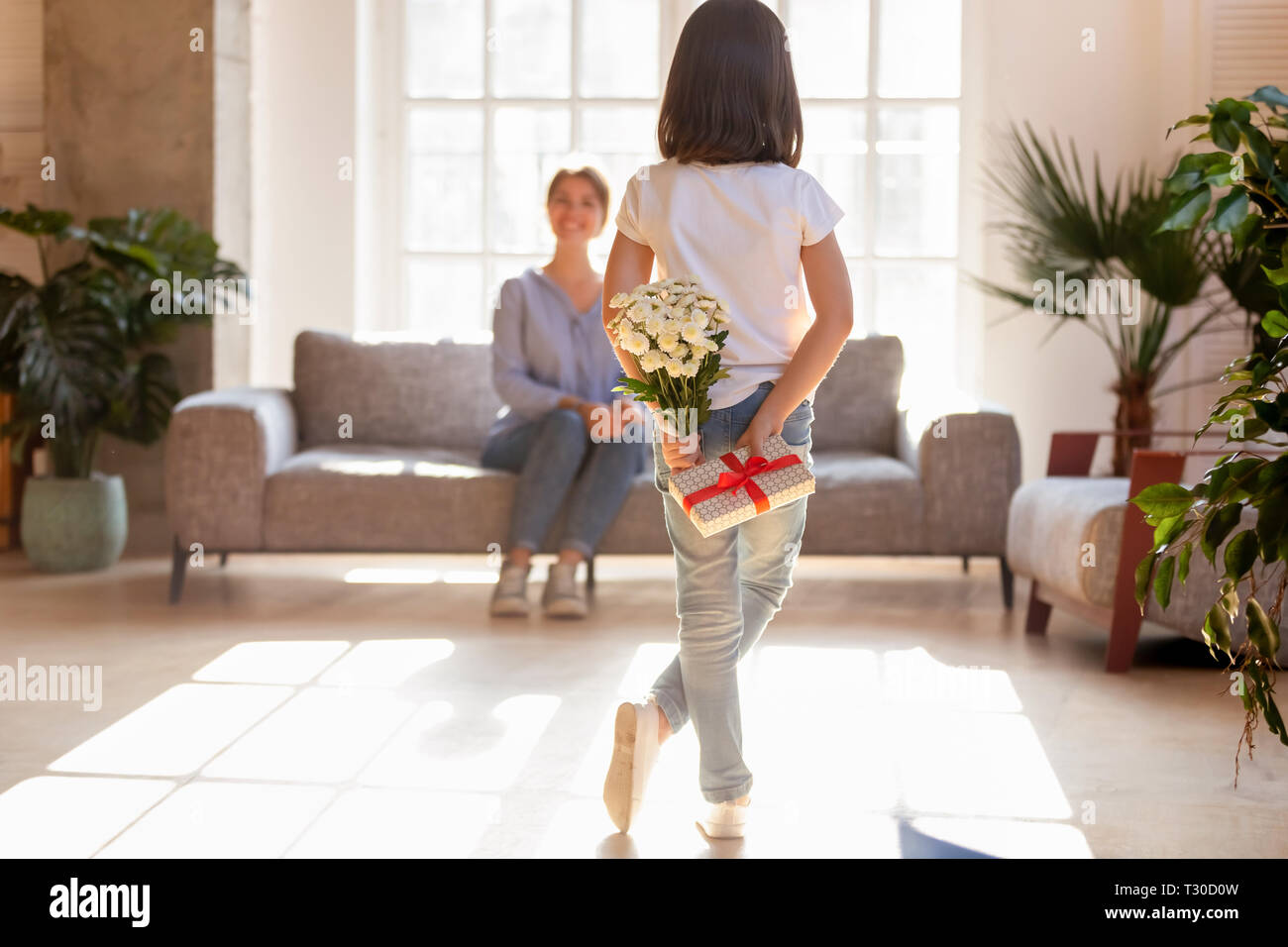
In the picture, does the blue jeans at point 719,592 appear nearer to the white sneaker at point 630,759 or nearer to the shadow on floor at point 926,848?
the white sneaker at point 630,759

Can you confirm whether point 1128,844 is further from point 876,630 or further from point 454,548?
point 454,548

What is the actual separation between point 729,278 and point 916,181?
3494 millimetres

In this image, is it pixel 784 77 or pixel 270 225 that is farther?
pixel 270 225

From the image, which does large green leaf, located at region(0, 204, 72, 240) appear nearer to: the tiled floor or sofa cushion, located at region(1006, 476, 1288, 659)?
the tiled floor

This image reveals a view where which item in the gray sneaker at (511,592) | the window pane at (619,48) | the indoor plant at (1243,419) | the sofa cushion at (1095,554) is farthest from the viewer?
the window pane at (619,48)

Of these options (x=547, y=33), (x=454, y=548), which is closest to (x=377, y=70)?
(x=547, y=33)

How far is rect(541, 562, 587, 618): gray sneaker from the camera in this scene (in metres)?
3.62

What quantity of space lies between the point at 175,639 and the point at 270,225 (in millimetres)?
2346

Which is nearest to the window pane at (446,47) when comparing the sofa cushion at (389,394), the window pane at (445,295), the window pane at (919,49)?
the window pane at (445,295)

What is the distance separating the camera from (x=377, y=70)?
208 inches

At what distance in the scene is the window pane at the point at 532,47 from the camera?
5.21 m

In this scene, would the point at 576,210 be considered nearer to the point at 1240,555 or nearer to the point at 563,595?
the point at 563,595

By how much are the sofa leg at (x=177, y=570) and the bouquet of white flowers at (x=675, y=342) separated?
241 centimetres

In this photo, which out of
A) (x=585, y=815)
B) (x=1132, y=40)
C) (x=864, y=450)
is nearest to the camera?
(x=585, y=815)
